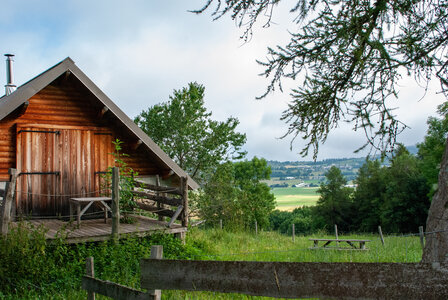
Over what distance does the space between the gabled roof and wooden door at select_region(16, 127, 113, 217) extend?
1.09 m

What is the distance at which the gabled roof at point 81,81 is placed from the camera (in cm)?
1084

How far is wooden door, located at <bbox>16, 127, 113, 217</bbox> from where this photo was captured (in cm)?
1178

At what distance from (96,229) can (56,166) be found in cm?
277

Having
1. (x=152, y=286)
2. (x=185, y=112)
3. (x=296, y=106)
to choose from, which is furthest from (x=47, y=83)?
(x=185, y=112)

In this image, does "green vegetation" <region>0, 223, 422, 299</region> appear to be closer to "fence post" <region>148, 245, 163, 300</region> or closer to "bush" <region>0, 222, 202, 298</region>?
"bush" <region>0, 222, 202, 298</region>

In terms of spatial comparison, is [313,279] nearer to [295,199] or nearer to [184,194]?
[184,194]

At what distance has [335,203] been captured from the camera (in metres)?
47.2

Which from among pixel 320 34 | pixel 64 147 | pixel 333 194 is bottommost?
pixel 333 194

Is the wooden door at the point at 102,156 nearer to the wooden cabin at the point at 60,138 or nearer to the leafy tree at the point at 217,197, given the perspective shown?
the wooden cabin at the point at 60,138

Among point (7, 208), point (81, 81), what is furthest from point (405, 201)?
point (7, 208)

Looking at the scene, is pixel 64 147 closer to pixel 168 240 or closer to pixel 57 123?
pixel 57 123

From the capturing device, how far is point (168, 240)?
1105cm

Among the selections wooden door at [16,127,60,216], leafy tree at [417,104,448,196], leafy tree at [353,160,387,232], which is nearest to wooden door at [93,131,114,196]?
wooden door at [16,127,60,216]

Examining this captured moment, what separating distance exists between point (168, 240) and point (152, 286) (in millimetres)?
7616
